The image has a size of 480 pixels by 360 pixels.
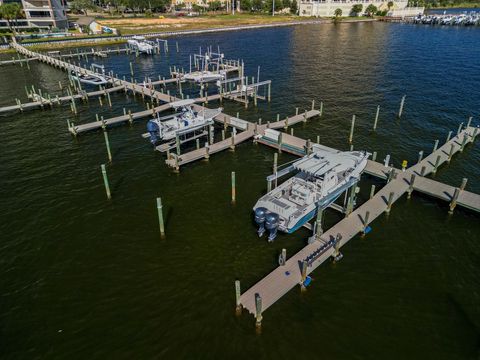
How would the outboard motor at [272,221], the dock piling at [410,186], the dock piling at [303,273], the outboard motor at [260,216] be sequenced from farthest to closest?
the dock piling at [410,186] < the outboard motor at [260,216] < the outboard motor at [272,221] < the dock piling at [303,273]

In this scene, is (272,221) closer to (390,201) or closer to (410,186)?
(390,201)

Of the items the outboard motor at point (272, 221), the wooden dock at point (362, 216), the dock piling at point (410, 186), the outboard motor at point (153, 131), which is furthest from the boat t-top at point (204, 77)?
the outboard motor at point (272, 221)

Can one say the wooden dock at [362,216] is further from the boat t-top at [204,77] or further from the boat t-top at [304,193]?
the boat t-top at [204,77]

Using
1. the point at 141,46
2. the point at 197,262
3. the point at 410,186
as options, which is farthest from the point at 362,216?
the point at 141,46

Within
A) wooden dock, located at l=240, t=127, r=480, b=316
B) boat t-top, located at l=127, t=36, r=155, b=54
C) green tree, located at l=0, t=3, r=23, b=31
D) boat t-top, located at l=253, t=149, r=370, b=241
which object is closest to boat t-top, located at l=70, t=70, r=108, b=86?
boat t-top, located at l=127, t=36, r=155, b=54

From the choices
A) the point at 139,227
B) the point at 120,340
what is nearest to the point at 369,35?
the point at 139,227

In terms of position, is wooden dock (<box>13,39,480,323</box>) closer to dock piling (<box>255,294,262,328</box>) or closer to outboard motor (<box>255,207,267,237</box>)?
dock piling (<box>255,294,262,328</box>)
